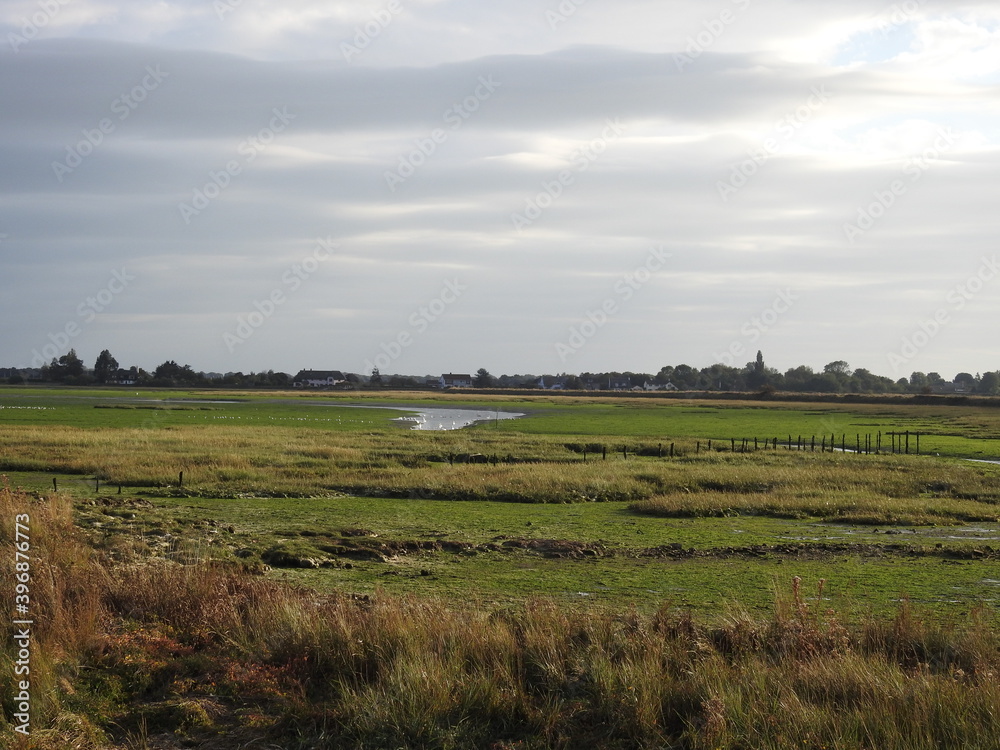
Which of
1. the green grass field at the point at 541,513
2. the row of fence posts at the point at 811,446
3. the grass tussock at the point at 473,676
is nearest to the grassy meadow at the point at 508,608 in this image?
the grass tussock at the point at 473,676

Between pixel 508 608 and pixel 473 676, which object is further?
pixel 508 608

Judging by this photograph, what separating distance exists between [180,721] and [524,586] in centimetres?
758

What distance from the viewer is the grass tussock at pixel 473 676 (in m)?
7.86

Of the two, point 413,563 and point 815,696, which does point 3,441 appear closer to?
point 413,563

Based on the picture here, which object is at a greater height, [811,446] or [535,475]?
[535,475]

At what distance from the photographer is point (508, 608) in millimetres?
12031

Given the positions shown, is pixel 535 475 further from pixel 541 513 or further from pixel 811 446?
pixel 811 446

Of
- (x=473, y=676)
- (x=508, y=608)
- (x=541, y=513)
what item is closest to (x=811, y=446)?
(x=541, y=513)

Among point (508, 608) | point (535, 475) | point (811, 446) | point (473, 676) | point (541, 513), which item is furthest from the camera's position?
point (811, 446)

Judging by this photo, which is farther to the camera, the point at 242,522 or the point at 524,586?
the point at 242,522

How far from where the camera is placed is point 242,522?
70.6 ft

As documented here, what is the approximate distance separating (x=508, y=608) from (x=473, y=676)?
336cm

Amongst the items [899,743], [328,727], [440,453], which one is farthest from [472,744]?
[440,453]

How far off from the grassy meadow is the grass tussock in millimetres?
31
